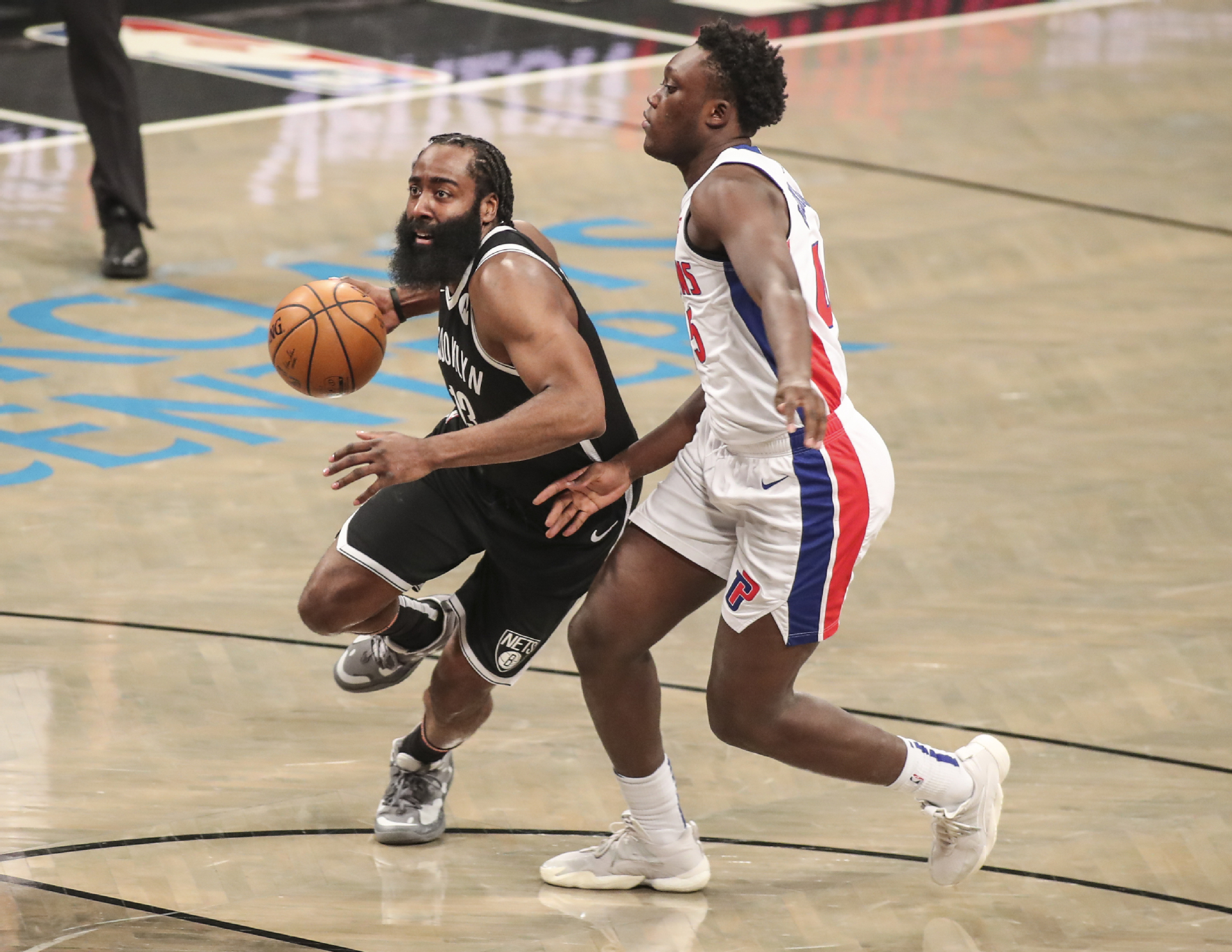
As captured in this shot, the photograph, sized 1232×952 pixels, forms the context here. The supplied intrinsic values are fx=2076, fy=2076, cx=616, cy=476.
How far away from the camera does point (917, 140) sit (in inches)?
504

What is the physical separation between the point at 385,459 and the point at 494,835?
1089 millimetres

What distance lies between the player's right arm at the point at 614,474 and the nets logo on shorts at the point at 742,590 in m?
0.38

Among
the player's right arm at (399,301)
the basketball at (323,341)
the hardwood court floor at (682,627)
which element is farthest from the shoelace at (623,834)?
the player's right arm at (399,301)

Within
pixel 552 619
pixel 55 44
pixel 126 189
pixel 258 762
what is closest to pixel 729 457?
pixel 552 619

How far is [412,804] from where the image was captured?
4.76m

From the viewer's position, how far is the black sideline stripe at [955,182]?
36.9 ft

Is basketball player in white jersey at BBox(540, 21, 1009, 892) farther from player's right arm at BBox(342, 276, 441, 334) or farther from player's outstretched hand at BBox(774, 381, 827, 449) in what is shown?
player's right arm at BBox(342, 276, 441, 334)

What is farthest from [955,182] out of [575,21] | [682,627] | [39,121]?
[682,627]

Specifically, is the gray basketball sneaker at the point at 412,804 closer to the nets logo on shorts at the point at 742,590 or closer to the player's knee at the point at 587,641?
the player's knee at the point at 587,641

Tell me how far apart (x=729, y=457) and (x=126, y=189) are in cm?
585

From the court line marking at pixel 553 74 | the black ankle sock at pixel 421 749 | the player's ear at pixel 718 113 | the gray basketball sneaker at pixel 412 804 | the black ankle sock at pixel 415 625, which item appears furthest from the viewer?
the court line marking at pixel 553 74

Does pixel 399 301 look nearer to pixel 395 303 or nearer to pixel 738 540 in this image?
pixel 395 303

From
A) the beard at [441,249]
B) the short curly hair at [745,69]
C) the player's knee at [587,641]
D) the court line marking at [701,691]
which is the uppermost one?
the short curly hair at [745,69]

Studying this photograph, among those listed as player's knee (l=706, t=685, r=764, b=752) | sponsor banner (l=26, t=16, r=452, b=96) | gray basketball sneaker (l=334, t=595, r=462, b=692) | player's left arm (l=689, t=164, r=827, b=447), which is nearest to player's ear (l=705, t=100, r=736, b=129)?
player's left arm (l=689, t=164, r=827, b=447)
